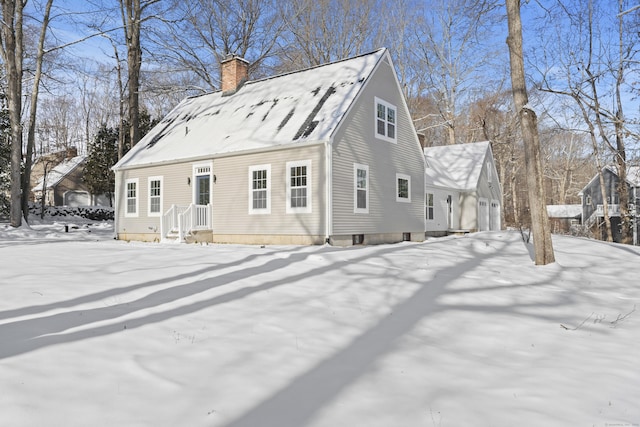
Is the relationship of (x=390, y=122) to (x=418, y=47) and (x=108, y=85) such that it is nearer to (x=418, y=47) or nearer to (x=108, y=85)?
(x=418, y=47)

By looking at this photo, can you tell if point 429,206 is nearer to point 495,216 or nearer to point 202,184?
point 495,216

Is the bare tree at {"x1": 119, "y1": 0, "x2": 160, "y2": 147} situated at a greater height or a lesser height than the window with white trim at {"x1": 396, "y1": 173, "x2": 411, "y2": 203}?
greater

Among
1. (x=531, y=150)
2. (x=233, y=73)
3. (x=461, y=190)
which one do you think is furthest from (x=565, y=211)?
(x=531, y=150)

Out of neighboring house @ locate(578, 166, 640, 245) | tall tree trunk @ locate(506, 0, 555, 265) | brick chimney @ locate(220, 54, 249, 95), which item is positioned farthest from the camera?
neighboring house @ locate(578, 166, 640, 245)

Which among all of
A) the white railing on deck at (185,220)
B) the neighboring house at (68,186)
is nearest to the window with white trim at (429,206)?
the white railing on deck at (185,220)

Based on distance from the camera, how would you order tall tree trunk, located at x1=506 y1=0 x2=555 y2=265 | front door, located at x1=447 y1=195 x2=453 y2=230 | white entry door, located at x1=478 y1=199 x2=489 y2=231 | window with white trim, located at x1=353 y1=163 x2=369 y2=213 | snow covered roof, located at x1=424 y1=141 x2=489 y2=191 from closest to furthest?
1. tall tree trunk, located at x1=506 y1=0 x2=555 y2=265
2. window with white trim, located at x1=353 y1=163 x2=369 y2=213
3. front door, located at x1=447 y1=195 x2=453 y2=230
4. snow covered roof, located at x1=424 y1=141 x2=489 y2=191
5. white entry door, located at x1=478 y1=199 x2=489 y2=231

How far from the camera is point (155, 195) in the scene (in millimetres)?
17484

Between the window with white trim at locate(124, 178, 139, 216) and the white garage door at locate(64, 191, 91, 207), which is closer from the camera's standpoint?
the window with white trim at locate(124, 178, 139, 216)

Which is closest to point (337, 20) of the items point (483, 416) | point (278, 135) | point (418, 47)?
point (418, 47)

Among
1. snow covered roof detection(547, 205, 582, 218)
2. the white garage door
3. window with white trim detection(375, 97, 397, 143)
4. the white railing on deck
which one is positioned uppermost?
window with white trim detection(375, 97, 397, 143)

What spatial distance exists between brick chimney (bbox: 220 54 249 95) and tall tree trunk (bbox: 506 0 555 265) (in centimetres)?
1141

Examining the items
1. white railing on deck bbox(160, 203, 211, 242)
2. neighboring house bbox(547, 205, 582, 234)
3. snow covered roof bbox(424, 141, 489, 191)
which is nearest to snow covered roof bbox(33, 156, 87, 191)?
white railing on deck bbox(160, 203, 211, 242)

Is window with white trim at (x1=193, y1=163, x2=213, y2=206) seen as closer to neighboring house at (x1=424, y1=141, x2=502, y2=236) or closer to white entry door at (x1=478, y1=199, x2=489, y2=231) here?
neighboring house at (x1=424, y1=141, x2=502, y2=236)

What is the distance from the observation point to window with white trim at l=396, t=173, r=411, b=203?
1685 cm
